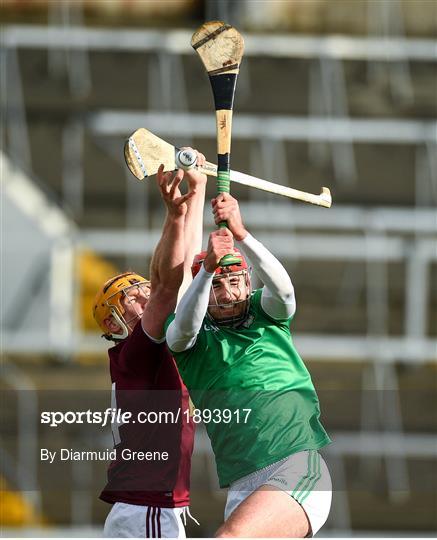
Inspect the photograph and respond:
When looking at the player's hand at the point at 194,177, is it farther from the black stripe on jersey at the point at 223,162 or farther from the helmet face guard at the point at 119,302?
the helmet face guard at the point at 119,302

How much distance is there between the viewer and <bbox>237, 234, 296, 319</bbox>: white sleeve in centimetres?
365

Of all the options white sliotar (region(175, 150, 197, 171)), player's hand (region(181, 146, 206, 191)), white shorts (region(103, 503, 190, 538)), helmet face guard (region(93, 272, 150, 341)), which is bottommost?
white shorts (region(103, 503, 190, 538))

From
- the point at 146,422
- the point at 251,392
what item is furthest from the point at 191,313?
the point at 146,422

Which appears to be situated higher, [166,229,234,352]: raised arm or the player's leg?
[166,229,234,352]: raised arm

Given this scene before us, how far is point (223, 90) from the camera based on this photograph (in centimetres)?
390

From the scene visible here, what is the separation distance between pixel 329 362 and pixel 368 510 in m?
0.85

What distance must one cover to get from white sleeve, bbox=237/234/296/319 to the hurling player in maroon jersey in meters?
0.32

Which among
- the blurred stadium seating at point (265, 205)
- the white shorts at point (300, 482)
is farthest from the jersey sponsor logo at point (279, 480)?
the blurred stadium seating at point (265, 205)

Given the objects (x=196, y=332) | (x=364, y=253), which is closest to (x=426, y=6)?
(x=364, y=253)

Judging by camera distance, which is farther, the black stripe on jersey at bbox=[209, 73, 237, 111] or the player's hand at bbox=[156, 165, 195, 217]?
the black stripe on jersey at bbox=[209, 73, 237, 111]

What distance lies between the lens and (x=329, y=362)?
26.7 feet

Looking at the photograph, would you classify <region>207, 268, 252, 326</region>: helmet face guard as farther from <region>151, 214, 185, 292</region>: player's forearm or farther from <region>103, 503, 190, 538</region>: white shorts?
<region>103, 503, 190, 538</region>: white shorts

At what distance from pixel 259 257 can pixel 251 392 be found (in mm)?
409

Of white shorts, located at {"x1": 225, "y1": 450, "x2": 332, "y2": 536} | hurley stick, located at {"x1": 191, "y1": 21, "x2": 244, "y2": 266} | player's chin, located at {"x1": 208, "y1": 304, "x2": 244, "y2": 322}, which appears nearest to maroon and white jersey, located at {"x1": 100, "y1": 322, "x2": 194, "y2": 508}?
player's chin, located at {"x1": 208, "y1": 304, "x2": 244, "y2": 322}
